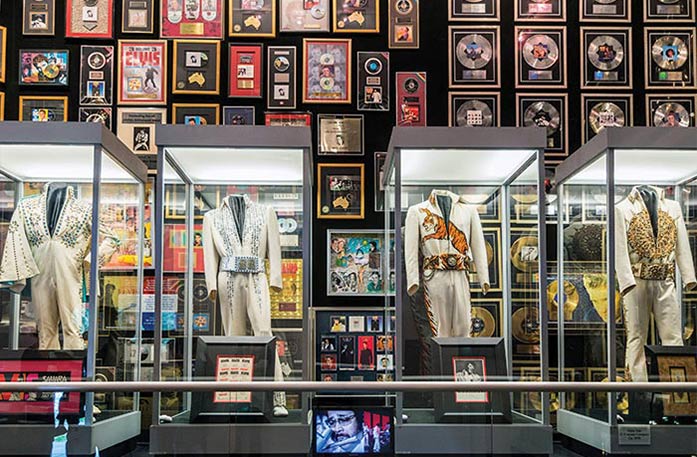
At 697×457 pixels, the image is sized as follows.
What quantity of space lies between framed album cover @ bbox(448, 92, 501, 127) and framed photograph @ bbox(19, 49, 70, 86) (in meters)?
2.66

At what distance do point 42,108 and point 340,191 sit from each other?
211 centimetres

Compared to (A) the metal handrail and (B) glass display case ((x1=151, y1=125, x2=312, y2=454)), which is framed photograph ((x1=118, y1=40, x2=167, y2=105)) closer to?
(B) glass display case ((x1=151, y1=125, x2=312, y2=454))

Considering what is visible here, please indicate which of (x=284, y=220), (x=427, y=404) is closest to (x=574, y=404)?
(x=427, y=404)

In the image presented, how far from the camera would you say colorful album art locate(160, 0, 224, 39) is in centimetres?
544

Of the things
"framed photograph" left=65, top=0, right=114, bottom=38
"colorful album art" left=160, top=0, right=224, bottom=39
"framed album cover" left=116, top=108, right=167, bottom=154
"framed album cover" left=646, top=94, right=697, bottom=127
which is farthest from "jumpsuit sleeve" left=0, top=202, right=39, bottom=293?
"framed album cover" left=646, top=94, right=697, bottom=127

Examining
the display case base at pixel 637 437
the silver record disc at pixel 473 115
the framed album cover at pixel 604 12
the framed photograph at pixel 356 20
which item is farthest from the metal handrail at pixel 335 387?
the framed album cover at pixel 604 12

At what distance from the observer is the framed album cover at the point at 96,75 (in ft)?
17.6

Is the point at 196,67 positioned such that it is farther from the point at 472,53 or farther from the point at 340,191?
the point at 472,53

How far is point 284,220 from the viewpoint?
165 inches

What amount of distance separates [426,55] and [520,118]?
0.78 meters

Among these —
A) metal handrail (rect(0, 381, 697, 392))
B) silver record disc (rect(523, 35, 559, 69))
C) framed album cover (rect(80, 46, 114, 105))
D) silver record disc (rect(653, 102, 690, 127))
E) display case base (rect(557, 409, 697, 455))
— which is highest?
silver record disc (rect(523, 35, 559, 69))

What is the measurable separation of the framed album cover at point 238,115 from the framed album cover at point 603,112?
2.28m

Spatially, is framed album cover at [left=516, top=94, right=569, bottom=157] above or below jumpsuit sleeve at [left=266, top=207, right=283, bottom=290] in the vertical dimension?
above

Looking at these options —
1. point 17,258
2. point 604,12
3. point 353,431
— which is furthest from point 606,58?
point 17,258
